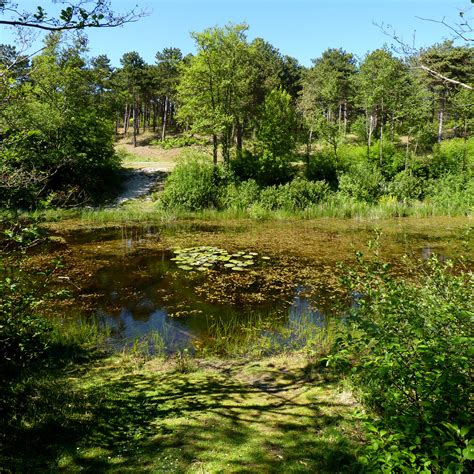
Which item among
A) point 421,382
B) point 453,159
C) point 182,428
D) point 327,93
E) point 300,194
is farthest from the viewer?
point 327,93

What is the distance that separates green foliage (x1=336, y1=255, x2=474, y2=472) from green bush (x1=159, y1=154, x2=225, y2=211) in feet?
63.5

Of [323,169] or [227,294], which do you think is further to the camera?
[323,169]

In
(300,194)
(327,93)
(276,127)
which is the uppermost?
(327,93)

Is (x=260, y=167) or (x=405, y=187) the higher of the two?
(x=260, y=167)

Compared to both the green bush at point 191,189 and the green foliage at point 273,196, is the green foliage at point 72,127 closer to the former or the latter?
the green bush at point 191,189

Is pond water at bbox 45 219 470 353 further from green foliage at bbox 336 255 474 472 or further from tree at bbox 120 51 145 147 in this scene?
tree at bbox 120 51 145 147

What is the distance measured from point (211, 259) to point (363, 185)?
52.8 feet

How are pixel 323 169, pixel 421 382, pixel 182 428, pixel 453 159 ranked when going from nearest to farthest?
1. pixel 421 382
2. pixel 182 428
3. pixel 323 169
4. pixel 453 159

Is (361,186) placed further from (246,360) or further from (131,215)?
(246,360)

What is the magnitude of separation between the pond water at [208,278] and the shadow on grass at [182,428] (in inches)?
52.2

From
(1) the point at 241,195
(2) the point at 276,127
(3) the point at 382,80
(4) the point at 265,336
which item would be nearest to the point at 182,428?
(4) the point at 265,336

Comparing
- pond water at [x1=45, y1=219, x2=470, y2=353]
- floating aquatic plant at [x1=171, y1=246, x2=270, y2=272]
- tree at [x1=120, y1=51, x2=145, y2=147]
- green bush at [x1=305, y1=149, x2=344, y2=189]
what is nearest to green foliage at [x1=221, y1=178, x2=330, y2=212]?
green bush at [x1=305, y1=149, x2=344, y2=189]

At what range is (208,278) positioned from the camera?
425 inches

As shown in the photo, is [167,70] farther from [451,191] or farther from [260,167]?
[451,191]
